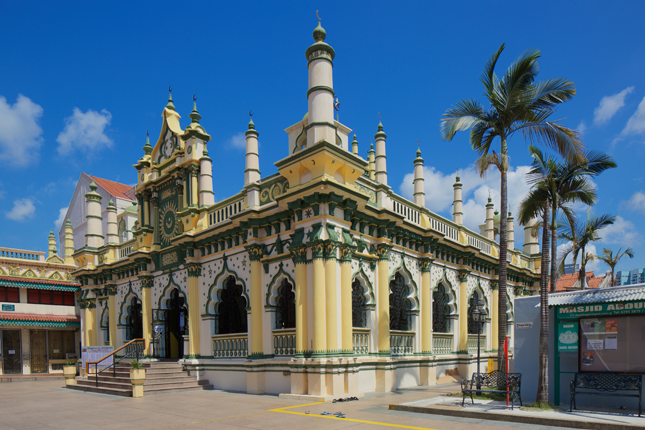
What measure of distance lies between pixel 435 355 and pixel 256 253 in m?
8.40

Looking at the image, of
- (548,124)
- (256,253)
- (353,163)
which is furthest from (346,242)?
(548,124)

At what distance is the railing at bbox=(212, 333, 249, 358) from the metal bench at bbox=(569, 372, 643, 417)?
10215 mm

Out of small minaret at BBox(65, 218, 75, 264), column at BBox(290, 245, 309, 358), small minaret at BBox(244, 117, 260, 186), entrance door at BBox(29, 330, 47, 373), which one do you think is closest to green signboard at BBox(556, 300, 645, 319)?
column at BBox(290, 245, 309, 358)

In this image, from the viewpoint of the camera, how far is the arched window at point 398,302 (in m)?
17.9

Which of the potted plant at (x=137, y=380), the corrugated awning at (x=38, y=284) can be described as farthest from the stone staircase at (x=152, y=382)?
the corrugated awning at (x=38, y=284)

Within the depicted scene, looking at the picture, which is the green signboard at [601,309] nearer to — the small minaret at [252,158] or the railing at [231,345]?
the railing at [231,345]

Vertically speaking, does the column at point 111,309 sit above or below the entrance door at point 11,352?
above

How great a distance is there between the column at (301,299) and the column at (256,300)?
2212 millimetres

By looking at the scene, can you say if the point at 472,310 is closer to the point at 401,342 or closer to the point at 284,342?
the point at 401,342

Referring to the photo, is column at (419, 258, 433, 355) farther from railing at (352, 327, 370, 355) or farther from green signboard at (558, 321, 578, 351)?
green signboard at (558, 321, 578, 351)

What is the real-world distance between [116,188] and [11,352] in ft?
62.3

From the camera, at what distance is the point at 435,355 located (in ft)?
60.8

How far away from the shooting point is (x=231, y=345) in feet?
56.3

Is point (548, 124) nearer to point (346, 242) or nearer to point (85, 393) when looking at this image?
point (346, 242)
